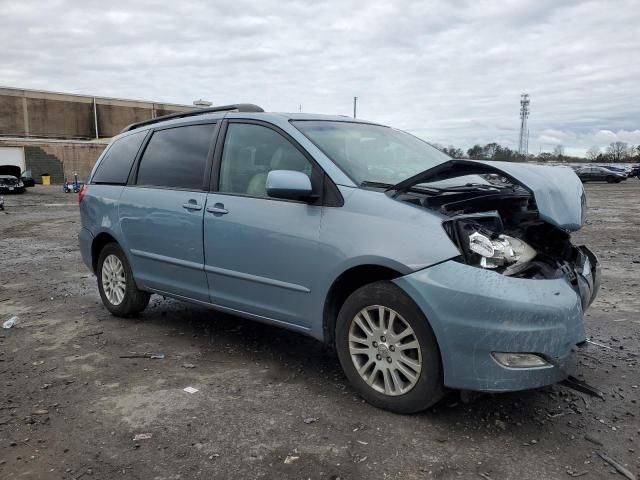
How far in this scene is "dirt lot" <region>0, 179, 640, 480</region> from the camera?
2.73 meters

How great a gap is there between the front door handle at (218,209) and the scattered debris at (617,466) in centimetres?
279

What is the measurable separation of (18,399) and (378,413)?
7.48ft

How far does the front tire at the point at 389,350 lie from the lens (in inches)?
120

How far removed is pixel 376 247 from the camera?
3.19 meters

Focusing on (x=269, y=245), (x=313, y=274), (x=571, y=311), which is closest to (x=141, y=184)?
(x=269, y=245)

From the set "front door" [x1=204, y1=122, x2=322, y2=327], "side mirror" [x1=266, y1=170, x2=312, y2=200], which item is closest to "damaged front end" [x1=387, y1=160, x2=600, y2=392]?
"side mirror" [x1=266, y1=170, x2=312, y2=200]

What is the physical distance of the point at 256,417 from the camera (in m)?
3.24

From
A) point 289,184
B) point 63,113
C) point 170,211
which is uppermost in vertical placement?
point 63,113

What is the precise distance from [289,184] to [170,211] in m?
1.47

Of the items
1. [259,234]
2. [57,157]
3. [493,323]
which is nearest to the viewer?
[493,323]

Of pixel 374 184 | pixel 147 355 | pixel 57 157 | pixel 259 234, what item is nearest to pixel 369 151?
pixel 374 184

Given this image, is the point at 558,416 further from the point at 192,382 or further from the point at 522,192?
the point at 192,382

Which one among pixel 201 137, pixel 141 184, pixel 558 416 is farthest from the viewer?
pixel 141 184

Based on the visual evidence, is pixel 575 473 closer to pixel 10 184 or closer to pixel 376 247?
pixel 376 247
